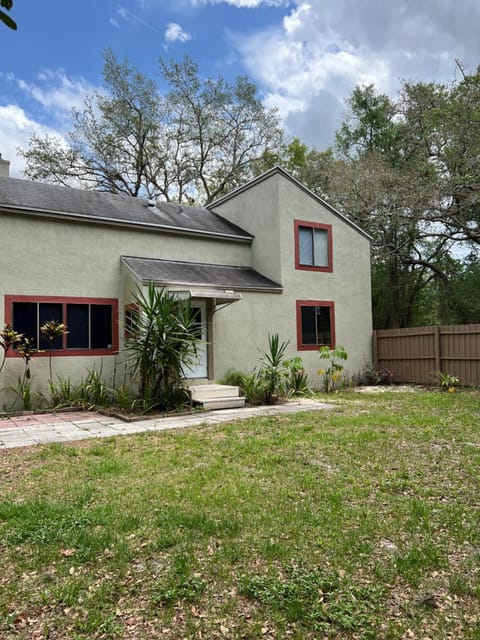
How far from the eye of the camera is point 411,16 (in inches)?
480

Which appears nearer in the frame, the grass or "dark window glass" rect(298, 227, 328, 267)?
the grass

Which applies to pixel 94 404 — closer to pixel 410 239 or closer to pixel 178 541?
pixel 178 541

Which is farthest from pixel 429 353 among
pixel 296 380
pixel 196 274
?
pixel 196 274

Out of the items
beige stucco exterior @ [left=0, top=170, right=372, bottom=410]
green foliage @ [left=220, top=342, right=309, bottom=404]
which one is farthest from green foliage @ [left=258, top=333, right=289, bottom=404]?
beige stucco exterior @ [left=0, top=170, right=372, bottom=410]

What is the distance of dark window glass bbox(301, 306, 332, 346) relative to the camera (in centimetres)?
1327

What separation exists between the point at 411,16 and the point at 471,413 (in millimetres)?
10915

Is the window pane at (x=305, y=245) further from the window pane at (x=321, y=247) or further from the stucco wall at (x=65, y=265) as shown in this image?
the stucco wall at (x=65, y=265)

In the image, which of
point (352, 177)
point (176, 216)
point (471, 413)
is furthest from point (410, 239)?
point (471, 413)

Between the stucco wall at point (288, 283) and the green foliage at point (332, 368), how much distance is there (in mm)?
325

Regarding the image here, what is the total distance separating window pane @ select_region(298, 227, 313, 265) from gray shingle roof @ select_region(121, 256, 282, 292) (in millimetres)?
1366

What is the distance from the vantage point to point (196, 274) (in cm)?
1165

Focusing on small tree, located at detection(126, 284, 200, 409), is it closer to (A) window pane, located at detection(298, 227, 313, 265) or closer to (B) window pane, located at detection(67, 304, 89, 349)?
(B) window pane, located at detection(67, 304, 89, 349)

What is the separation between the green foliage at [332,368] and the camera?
12.7 metres

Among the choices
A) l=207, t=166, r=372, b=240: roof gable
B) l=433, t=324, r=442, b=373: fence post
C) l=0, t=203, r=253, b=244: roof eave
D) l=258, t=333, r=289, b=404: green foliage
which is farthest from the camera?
l=207, t=166, r=372, b=240: roof gable
